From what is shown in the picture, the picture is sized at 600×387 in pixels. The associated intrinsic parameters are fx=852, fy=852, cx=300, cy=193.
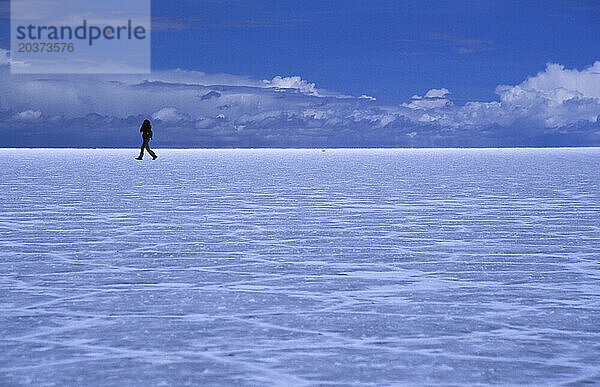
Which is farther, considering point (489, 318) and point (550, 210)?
point (550, 210)

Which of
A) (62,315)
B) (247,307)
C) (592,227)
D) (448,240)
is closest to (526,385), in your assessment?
(247,307)

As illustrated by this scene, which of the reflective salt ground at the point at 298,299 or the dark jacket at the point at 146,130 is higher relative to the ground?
the dark jacket at the point at 146,130

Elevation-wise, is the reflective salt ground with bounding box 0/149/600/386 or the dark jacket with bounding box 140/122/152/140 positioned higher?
the dark jacket with bounding box 140/122/152/140

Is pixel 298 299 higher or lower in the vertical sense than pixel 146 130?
lower

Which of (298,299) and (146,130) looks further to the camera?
(146,130)

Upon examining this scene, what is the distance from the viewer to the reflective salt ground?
543 centimetres

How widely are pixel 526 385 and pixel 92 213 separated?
475 inches

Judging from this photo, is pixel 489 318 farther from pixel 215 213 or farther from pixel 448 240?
→ pixel 215 213

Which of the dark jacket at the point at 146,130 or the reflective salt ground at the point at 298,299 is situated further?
the dark jacket at the point at 146,130

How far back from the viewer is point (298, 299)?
7570 mm

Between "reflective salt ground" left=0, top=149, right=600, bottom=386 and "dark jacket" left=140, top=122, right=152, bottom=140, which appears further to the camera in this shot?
"dark jacket" left=140, top=122, right=152, bottom=140

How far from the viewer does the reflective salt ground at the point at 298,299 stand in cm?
543

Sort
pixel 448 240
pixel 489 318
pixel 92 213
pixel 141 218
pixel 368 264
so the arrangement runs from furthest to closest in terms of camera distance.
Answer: pixel 92 213 → pixel 141 218 → pixel 448 240 → pixel 368 264 → pixel 489 318

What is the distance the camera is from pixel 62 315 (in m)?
6.90
